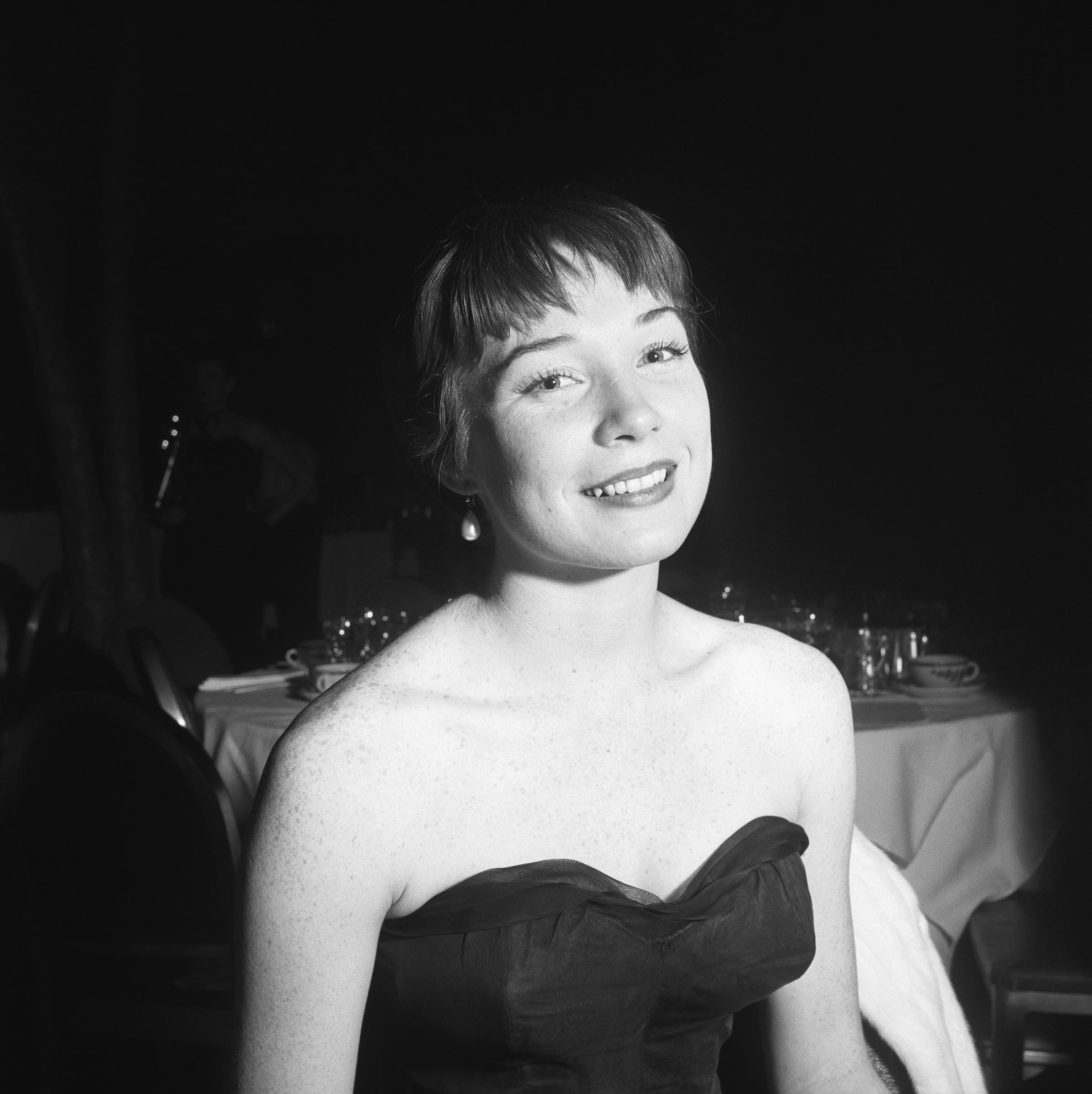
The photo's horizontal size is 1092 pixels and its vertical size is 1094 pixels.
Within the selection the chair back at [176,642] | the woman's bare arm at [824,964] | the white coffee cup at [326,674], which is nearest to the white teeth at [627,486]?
the woman's bare arm at [824,964]

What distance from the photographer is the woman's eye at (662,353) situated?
1.22 meters

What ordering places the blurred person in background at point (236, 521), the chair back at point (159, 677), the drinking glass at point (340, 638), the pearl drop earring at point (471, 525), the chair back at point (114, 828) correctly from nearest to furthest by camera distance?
the pearl drop earring at point (471, 525), the chair back at point (114, 828), the chair back at point (159, 677), the drinking glass at point (340, 638), the blurred person in background at point (236, 521)

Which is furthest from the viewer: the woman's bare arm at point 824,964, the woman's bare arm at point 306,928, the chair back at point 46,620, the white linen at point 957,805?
the chair back at point 46,620

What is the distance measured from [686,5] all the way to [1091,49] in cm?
244

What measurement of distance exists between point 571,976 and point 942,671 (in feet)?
6.66

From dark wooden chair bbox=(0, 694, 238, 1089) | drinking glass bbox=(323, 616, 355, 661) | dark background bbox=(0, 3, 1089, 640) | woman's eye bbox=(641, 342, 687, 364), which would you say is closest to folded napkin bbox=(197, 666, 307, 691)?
drinking glass bbox=(323, 616, 355, 661)

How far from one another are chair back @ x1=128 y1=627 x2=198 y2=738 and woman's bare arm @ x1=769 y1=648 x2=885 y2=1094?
1.49 m

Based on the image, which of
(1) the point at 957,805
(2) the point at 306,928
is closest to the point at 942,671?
(1) the point at 957,805

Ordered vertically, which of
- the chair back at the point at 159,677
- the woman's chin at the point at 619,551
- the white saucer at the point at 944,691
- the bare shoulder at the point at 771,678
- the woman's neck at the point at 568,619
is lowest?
the white saucer at the point at 944,691

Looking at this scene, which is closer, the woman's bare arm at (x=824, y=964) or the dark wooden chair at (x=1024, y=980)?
the woman's bare arm at (x=824, y=964)

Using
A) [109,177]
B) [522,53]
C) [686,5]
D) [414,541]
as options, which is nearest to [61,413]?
[109,177]

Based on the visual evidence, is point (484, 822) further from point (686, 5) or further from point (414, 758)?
point (686, 5)

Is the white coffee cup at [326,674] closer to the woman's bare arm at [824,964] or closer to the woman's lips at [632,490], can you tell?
the woman's bare arm at [824,964]

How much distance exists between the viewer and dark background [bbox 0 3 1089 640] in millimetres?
6168
